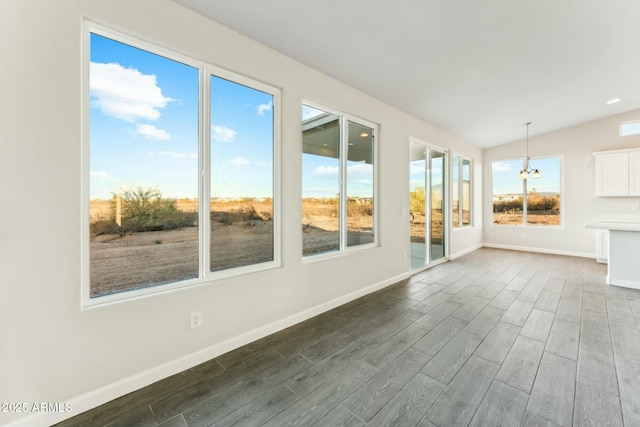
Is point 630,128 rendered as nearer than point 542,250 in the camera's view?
Yes

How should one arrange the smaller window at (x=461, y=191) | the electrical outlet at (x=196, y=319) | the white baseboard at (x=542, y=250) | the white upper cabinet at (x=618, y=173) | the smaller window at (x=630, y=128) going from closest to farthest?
1. the electrical outlet at (x=196, y=319)
2. the white upper cabinet at (x=618, y=173)
3. the smaller window at (x=630, y=128)
4. the white baseboard at (x=542, y=250)
5. the smaller window at (x=461, y=191)

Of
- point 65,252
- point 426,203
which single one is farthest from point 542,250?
point 65,252

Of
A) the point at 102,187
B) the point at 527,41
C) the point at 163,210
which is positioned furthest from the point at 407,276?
the point at 102,187

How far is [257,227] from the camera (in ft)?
8.91

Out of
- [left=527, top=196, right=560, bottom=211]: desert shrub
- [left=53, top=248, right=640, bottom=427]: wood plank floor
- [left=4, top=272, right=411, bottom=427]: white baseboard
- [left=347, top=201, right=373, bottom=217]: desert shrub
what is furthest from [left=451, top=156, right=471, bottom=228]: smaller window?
[left=4, top=272, right=411, bottom=427]: white baseboard

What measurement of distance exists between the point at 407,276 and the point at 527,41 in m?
3.47

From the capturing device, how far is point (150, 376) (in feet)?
6.39

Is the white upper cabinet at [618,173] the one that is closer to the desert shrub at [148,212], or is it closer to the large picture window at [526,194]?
the large picture window at [526,194]

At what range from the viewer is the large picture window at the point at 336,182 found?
318cm

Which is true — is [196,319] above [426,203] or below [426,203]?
below

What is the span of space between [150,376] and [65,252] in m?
1.05

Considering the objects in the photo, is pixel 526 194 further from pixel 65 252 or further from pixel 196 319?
pixel 65 252

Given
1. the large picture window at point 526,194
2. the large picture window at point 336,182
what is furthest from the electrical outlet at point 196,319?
the large picture window at point 526,194

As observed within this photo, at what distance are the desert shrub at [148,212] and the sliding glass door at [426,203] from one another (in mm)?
3826
